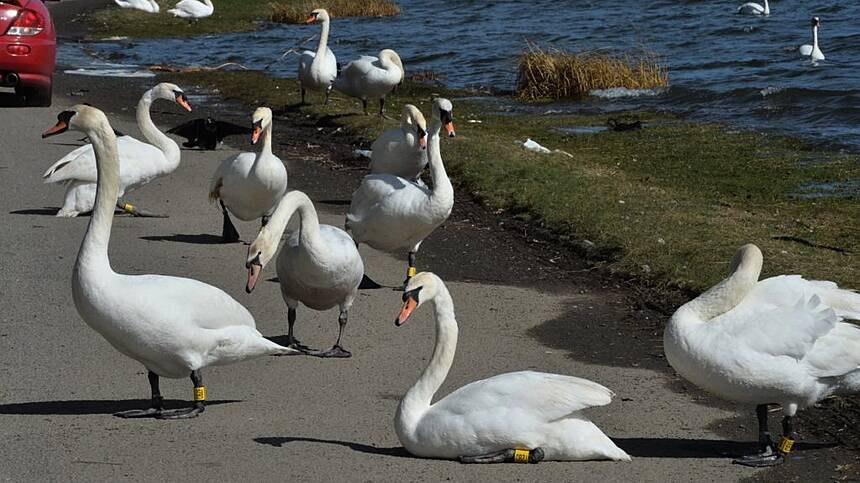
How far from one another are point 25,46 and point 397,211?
33.9 ft

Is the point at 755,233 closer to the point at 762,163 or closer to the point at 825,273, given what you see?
the point at 825,273

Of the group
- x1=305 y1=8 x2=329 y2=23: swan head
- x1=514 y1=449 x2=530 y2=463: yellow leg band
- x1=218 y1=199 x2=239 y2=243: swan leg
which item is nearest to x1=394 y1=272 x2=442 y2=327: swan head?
x1=514 y1=449 x2=530 y2=463: yellow leg band

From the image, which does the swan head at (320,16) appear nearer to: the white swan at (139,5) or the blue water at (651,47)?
the blue water at (651,47)

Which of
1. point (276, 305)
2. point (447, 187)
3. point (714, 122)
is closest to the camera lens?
point (276, 305)

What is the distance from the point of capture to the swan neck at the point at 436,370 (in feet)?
→ 19.9

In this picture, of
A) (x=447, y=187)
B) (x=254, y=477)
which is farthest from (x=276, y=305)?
(x=254, y=477)

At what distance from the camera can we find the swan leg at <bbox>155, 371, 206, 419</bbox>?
21.5 ft

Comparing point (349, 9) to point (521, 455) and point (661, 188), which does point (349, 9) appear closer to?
point (661, 188)

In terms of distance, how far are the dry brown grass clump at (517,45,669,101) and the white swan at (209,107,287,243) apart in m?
12.8

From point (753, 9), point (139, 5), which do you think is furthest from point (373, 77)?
point (139, 5)

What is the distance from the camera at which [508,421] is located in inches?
230

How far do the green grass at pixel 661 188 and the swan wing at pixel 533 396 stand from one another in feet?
12.1

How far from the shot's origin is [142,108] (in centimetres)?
1256

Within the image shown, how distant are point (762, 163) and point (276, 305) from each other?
8.16 meters
